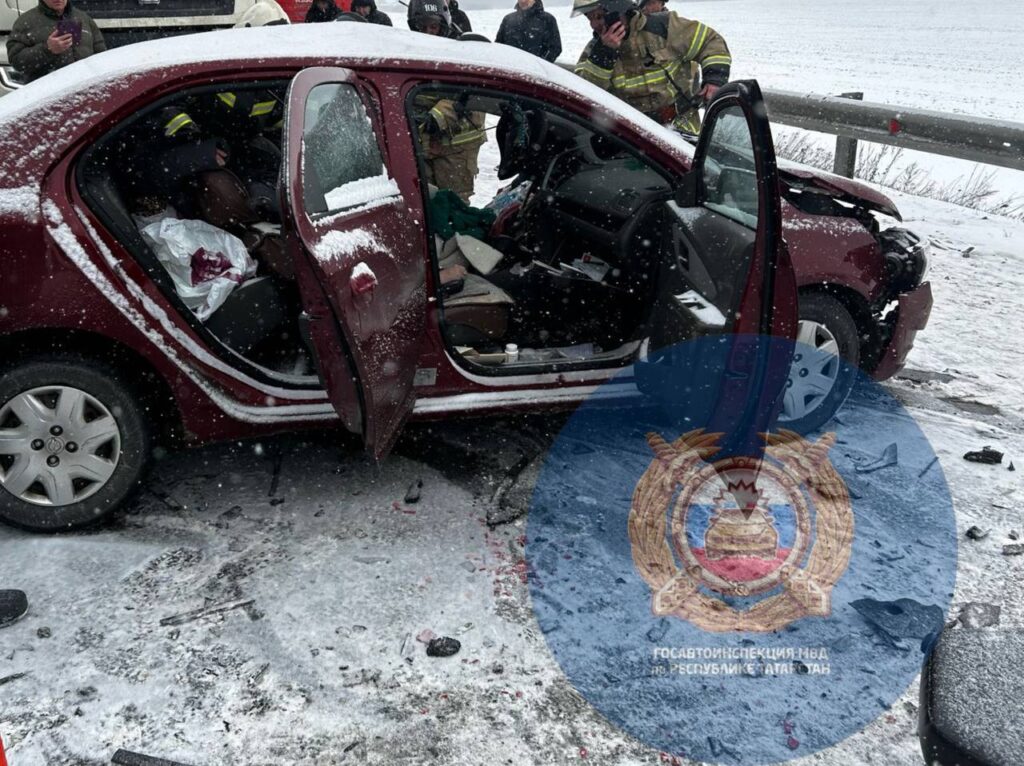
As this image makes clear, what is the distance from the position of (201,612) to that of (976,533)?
2640mm

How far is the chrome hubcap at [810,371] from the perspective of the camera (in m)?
3.69

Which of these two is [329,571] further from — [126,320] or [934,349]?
[934,349]

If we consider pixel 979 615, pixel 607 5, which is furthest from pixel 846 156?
pixel 979 615

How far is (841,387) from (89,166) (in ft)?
9.85

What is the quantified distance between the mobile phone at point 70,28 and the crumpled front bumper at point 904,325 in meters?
5.82

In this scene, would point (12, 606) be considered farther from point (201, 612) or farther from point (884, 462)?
point (884, 462)

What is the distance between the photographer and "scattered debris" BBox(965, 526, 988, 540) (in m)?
3.17

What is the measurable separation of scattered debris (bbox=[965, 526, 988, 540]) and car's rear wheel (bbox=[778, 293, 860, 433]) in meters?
0.77

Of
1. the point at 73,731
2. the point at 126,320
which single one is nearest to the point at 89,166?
the point at 126,320

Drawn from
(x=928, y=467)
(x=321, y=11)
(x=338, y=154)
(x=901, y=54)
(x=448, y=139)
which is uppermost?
(x=338, y=154)

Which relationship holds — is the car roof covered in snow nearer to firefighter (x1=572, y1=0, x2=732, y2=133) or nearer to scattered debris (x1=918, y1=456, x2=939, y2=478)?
scattered debris (x1=918, y1=456, x2=939, y2=478)

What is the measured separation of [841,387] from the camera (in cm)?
379

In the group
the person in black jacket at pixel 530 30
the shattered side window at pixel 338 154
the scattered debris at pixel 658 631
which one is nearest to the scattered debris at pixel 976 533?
the scattered debris at pixel 658 631

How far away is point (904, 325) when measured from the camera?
3855mm
